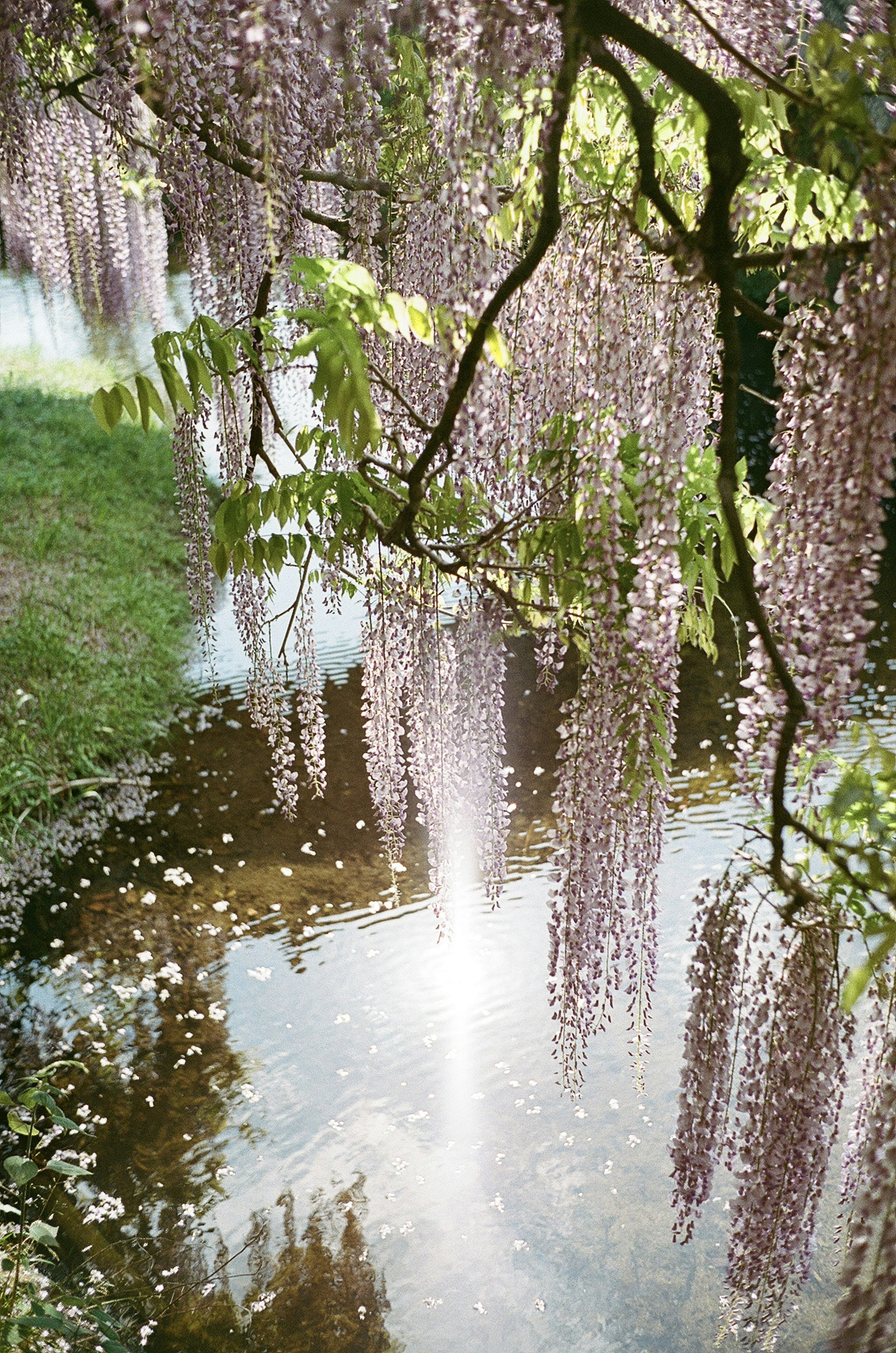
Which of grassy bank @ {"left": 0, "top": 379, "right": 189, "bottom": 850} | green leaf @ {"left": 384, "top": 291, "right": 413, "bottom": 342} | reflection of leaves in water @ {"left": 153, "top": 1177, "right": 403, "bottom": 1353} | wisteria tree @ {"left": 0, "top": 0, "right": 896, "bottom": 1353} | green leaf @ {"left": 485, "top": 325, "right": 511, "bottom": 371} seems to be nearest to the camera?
wisteria tree @ {"left": 0, "top": 0, "right": 896, "bottom": 1353}

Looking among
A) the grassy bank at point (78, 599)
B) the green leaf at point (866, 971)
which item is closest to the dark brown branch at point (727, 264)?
the green leaf at point (866, 971)

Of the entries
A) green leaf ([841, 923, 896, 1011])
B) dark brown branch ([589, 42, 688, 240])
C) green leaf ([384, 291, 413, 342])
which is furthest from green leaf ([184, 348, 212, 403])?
green leaf ([841, 923, 896, 1011])

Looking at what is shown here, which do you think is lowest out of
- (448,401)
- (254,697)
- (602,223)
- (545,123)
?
(254,697)

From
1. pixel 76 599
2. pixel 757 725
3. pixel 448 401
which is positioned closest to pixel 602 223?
pixel 448 401

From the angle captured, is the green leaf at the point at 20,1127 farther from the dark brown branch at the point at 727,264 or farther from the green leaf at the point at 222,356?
the dark brown branch at the point at 727,264

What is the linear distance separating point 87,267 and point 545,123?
9.53 metres

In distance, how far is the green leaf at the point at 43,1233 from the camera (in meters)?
2.02

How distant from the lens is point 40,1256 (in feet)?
9.29

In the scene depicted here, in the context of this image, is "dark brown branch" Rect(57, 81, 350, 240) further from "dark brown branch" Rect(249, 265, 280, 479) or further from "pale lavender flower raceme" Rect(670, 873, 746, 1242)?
"pale lavender flower raceme" Rect(670, 873, 746, 1242)

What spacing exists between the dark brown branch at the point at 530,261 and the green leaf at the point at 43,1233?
151 centimetres

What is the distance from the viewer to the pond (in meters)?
2.79

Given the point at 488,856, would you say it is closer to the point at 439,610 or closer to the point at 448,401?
the point at 439,610

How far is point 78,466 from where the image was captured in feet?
27.3

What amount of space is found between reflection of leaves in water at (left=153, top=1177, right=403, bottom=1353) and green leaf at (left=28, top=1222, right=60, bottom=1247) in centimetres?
81
